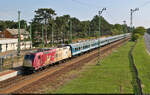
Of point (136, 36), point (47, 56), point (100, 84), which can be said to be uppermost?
point (136, 36)

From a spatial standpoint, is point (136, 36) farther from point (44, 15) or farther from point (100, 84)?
point (100, 84)

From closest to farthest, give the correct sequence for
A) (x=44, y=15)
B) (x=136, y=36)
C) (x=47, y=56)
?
(x=47, y=56)
(x=44, y=15)
(x=136, y=36)

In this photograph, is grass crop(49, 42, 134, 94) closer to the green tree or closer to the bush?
the green tree

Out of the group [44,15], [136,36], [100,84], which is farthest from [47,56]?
[136,36]

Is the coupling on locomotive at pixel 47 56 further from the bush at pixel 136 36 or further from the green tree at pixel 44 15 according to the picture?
the bush at pixel 136 36

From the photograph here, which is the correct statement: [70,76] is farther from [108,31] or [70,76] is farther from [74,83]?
[108,31]

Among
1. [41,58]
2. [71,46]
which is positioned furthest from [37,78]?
[71,46]

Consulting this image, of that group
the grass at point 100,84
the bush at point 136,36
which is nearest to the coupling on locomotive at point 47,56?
the grass at point 100,84

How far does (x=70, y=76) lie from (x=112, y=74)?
17.3 feet

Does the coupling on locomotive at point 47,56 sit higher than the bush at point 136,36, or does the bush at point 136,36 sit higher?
the bush at point 136,36

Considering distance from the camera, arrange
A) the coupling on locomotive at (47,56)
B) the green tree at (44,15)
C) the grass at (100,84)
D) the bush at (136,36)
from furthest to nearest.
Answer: the bush at (136,36), the green tree at (44,15), the coupling on locomotive at (47,56), the grass at (100,84)

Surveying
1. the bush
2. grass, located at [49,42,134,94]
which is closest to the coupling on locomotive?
grass, located at [49,42,134,94]

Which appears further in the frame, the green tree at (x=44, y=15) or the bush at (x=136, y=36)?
the bush at (x=136, y=36)

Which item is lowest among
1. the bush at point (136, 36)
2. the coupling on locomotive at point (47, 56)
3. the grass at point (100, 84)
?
the grass at point (100, 84)
